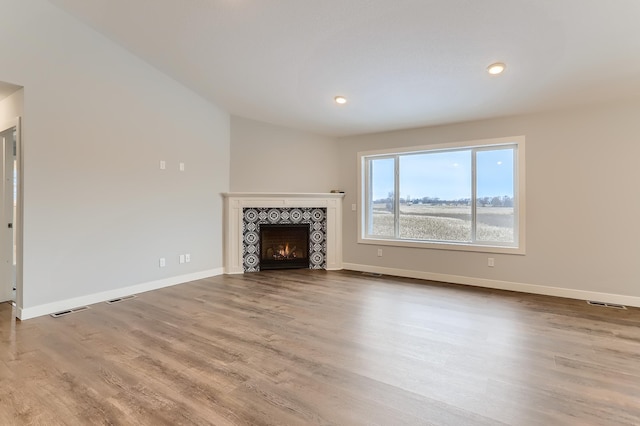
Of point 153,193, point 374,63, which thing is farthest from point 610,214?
point 153,193

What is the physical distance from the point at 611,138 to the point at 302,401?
4.62 metres

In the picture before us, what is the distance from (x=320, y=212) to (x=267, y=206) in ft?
3.31

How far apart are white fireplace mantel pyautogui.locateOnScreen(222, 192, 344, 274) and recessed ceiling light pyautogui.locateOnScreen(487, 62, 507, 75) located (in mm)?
3150

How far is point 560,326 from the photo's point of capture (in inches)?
121

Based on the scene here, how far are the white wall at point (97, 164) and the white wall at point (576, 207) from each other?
432cm

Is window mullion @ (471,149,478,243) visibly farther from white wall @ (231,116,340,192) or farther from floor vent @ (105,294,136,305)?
floor vent @ (105,294,136,305)

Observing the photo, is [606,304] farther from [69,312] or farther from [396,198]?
[69,312]

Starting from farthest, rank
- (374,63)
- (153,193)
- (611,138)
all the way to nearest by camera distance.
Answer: (153,193) < (611,138) < (374,63)

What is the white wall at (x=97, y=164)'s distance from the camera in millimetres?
3307

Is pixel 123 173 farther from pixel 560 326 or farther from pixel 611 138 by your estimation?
pixel 611 138

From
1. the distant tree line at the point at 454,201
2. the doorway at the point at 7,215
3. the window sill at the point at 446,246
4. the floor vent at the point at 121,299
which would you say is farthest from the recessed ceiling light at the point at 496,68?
the doorway at the point at 7,215

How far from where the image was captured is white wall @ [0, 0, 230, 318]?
3.31 meters

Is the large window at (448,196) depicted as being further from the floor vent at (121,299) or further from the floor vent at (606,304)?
the floor vent at (121,299)

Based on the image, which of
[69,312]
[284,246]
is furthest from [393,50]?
[69,312]
